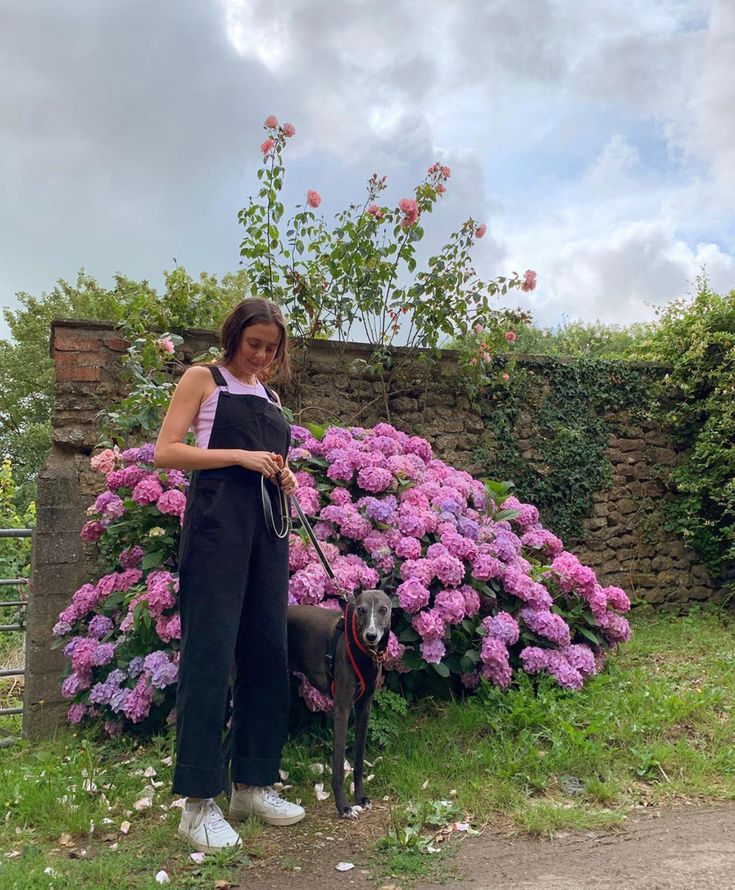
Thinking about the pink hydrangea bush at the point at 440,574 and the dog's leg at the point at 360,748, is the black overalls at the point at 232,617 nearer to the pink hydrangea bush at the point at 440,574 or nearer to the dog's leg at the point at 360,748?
the dog's leg at the point at 360,748

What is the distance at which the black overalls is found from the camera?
288 cm

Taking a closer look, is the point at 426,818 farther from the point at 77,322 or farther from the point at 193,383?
the point at 77,322

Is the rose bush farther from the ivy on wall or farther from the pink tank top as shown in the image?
the ivy on wall

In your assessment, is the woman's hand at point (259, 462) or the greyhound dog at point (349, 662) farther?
the greyhound dog at point (349, 662)

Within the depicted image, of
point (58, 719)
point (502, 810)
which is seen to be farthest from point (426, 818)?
point (58, 719)

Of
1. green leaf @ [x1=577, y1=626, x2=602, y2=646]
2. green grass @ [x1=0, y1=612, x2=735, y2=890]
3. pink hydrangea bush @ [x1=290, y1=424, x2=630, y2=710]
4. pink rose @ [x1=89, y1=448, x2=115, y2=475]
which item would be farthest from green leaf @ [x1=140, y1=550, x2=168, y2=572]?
green leaf @ [x1=577, y1=626, x2=602, y2=646]

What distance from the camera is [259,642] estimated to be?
3076 millimetres

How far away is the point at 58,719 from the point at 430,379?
408 centimetres

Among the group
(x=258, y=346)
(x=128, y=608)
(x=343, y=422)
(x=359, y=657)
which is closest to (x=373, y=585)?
(x=359, y=657)

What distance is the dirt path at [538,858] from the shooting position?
2617 mm

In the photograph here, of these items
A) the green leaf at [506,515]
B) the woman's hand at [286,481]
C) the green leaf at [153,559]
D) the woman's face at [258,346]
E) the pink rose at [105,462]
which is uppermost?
the woman's face at [258,346]

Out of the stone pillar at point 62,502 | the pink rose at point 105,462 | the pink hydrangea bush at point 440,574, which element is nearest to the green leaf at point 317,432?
the pink hydrangea bush at point 440,574

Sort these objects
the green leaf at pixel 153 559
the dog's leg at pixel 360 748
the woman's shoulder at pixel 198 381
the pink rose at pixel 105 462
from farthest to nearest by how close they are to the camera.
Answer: the pink rose at pixel 105 462 → the green leaf at pixel 153 559 → the dog's leg at pixel 360 748 → the woman's shoulder at pixel 198 381

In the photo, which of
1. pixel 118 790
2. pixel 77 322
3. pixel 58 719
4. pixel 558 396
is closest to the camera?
pixel 118 790
